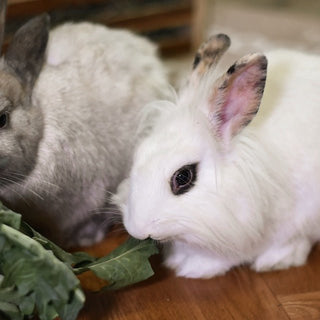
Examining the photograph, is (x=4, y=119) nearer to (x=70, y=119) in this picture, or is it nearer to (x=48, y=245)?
(x=70, y=119)

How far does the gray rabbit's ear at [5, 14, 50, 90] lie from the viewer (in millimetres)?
1373

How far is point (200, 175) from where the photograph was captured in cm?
124

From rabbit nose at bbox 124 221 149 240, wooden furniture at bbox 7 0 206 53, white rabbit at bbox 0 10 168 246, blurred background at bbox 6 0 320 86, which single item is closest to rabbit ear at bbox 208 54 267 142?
rabbit nose at bbox 124 221 149 240

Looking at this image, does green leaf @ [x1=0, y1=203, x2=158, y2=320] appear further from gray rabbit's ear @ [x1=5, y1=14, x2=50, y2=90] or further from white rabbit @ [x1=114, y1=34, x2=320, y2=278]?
gray rabbit's ear @ [x1=5, y1=14, x2=50, y2=90]

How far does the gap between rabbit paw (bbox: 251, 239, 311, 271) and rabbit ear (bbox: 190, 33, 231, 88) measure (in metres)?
0.45

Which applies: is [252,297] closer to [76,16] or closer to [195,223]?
[195,223]

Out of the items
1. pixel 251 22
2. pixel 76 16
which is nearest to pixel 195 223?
pixel 76 16

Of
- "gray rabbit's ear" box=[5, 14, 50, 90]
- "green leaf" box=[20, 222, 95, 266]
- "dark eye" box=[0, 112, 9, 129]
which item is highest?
"gray rabbit's ear" box=[5, 14, 50, 90]

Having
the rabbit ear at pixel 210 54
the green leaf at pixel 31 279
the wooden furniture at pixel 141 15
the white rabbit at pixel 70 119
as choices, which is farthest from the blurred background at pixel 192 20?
the green leaf at pixel 31 279

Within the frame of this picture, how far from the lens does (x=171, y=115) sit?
1.32 m

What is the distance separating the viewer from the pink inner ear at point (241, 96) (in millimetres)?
1182

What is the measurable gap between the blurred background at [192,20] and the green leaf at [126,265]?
2.40 feet

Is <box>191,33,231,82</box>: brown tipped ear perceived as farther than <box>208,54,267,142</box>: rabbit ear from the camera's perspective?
Yes

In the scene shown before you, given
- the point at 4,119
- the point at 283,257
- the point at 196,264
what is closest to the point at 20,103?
the point at 4,119
